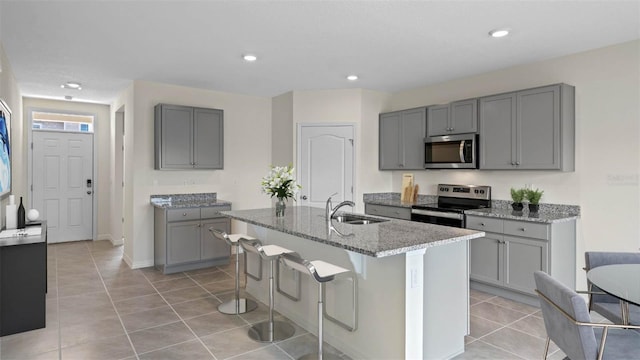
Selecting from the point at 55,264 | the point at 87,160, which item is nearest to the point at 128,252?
the point at 55,264

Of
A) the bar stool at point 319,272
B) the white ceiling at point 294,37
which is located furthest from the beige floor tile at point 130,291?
the white ceiling at point 294,37

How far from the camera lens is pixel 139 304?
3811 mm

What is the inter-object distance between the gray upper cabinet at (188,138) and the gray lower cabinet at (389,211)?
2316mm

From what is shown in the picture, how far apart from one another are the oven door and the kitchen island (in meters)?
1.48

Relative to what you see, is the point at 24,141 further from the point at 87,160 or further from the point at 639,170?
the point at 639,170

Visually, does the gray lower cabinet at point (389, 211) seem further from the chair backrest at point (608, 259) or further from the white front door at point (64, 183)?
the white front door at point (64, 183)

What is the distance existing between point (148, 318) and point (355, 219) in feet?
6.94

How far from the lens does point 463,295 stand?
2.78 metres

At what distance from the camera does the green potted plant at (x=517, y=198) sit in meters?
4.18

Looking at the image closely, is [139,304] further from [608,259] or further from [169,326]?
[608,259]

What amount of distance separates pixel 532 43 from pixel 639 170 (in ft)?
5.06

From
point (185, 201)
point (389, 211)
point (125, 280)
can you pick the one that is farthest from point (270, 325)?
point (185, 201)

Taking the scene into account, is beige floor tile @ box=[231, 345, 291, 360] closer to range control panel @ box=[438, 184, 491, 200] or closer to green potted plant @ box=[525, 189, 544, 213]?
green potted plant @ box=[525, 189, 544, 213]

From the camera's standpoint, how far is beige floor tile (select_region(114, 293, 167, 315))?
367 centimetres
